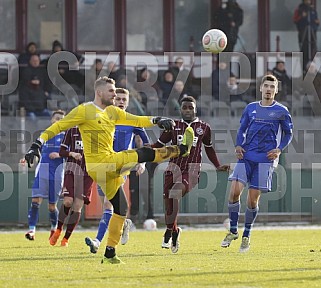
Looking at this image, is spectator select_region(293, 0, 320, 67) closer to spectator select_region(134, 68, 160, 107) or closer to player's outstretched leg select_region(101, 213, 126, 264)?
spectator select_region(134, 68, 160, 107)

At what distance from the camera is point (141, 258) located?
44.1ft

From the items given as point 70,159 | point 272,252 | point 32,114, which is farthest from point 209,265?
point 32,114

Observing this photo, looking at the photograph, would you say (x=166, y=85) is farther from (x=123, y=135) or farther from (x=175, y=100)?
(x=123, y=135)

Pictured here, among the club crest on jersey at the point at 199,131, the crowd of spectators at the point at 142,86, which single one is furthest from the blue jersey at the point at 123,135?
the crowd of spectators at the point at 142,86

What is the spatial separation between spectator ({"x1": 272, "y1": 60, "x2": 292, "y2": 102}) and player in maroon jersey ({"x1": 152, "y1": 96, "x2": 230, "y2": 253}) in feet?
36.2

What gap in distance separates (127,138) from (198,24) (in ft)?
43.5

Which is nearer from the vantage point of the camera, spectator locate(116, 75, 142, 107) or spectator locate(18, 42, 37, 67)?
spectator locate(116, 75, 142, 107)

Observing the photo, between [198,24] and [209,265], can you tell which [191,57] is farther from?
[209,265]

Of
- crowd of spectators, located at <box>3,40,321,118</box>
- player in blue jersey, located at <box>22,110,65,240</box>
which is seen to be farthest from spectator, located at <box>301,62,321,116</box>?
player in blue jersey, located at <box>22,110,65,240</box>

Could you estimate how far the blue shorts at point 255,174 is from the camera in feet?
47.9

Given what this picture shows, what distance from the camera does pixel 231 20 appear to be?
88.2ft

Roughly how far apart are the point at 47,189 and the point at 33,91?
19.9 ft

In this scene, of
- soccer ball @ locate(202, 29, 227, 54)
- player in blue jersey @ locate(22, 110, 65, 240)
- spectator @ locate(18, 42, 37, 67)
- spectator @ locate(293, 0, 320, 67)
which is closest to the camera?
soccer ball @ locate(202, 29, 227, 54)

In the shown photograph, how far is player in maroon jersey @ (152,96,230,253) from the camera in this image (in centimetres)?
1495
